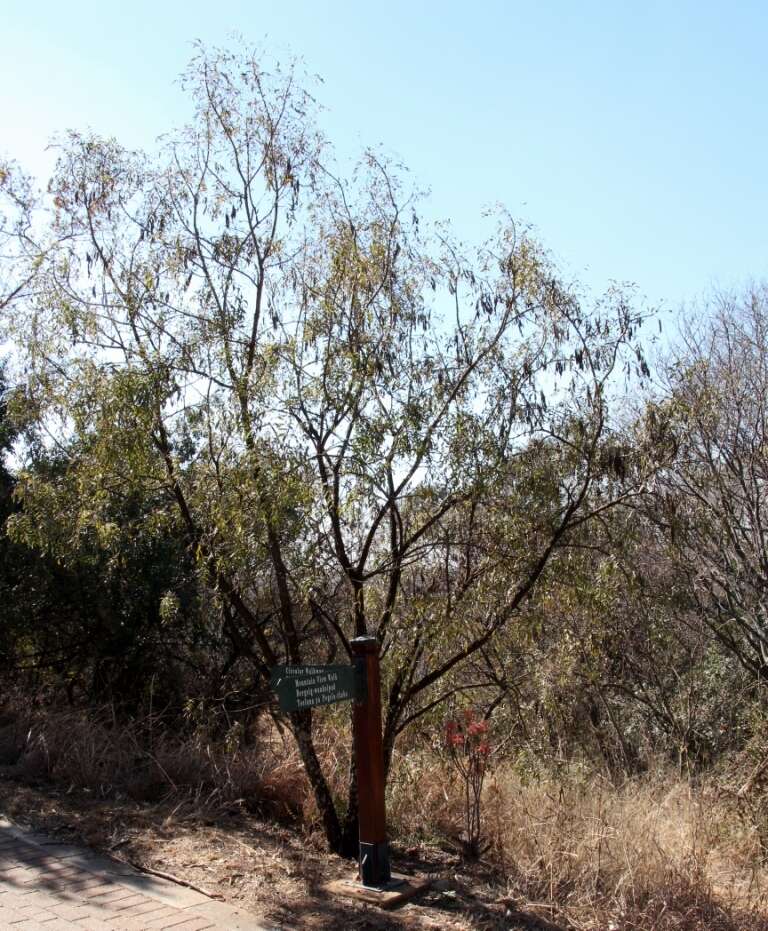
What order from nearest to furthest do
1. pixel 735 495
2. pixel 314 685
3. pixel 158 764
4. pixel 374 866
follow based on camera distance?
pixel 314 685 < pixel 374 866 < pixel 158 764 < pixel 735 495

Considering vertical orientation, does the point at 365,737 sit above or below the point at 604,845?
above

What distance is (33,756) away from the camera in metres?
8.77

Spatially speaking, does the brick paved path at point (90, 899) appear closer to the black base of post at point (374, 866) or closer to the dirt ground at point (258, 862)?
the dirt ground at point (258, 862)

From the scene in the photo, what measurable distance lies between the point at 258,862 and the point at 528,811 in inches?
84.0

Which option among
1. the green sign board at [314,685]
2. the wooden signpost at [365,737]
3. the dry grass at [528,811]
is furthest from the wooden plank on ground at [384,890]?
the green sign board at [314,685]

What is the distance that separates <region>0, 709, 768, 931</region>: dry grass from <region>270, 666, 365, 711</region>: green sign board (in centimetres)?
173

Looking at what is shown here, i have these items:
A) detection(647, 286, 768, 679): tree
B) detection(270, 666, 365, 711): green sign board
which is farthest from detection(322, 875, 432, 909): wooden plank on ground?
detection(647, 286, 768, 679): tree

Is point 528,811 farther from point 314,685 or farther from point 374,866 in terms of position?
point 314,685

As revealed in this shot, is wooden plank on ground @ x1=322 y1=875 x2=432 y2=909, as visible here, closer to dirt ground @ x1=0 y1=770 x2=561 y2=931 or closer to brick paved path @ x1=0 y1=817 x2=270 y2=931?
dirt ground @ x1=0 y1=770 x2=561 y2=931

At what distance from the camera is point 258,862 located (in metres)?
6.50

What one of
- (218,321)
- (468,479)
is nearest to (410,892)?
(468,479)

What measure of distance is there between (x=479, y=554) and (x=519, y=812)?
215 centimetres

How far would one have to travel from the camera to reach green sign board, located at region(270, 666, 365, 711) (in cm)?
575

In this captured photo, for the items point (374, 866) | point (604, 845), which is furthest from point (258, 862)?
point (604, 845)
